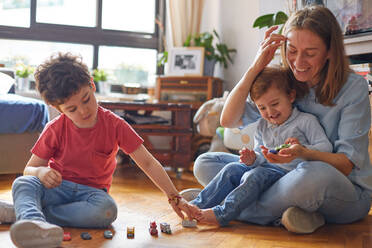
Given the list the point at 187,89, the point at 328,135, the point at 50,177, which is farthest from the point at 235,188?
the point at 187,89

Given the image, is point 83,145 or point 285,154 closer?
point 285,154

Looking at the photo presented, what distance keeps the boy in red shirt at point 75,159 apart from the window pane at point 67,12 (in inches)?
102

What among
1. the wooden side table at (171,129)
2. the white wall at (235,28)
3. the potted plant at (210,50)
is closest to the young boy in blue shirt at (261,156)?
the wooden side table at (171,129)

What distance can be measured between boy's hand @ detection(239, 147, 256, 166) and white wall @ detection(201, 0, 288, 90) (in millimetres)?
1992

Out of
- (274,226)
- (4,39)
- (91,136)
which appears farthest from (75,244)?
(4,39)

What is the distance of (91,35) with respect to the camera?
4.06 m

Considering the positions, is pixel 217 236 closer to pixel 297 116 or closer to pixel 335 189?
pixel 335 189

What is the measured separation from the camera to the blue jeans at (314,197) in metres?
1.47

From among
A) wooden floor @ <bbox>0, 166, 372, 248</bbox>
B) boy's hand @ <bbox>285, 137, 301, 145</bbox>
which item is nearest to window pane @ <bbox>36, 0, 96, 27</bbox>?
wooden floor @ <bbox>0, 166, 372, 248</bbox>

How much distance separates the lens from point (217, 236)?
1.42 meters

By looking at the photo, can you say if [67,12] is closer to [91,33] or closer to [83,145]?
[91,33]

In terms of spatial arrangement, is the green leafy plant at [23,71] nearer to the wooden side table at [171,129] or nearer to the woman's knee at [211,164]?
the wooden side table at [171,129]

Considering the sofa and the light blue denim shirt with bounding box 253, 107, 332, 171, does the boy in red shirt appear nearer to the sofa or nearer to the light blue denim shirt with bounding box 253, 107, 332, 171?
the light blue denim shirt with bounding box 253, 107, 332, 171

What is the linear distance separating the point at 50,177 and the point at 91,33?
110 inches
